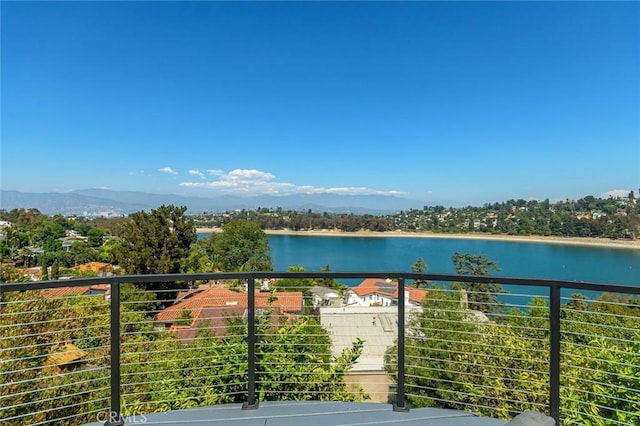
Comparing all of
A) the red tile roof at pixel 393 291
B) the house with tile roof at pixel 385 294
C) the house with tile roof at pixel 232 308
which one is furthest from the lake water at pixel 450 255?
the house with tile roof at pixel 232 308

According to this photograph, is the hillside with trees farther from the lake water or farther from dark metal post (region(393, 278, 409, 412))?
dark metal post (region(393, 278, 409, 412))

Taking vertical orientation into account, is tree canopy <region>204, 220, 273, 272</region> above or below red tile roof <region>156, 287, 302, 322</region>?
below

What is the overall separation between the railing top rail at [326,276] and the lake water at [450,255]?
14263mm

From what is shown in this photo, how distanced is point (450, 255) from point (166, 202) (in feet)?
84.5

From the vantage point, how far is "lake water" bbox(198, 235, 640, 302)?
26016 millimetres

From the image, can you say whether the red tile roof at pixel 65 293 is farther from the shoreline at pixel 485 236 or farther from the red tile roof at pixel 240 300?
the shoreline at pixel 485 236

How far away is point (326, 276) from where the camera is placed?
185 cm

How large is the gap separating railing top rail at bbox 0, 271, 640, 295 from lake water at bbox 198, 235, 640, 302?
14263mm

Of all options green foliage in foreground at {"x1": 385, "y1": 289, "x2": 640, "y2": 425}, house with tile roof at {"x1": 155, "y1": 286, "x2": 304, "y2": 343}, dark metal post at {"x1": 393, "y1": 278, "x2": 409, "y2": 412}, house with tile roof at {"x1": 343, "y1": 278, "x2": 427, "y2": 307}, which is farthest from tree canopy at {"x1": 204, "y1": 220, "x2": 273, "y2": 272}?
dark metal post at {"x1": 393, "y1": 278, "x2": 409, "y2": 412}

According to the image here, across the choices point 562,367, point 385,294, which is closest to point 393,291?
point 385,294

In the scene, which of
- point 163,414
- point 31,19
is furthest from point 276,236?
point 163,414

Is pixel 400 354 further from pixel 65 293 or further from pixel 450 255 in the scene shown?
pixel 450 255

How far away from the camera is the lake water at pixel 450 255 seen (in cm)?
2602

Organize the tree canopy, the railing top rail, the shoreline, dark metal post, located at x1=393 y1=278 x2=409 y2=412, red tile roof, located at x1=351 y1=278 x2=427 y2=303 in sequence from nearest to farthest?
the railing top rail, dark metal post, located at x1=393 y1=278 x2=409 y2=412, red tile roof, located at x1=351 y1=278 x2=427 y2=303, the shoreline, the tree canopy
